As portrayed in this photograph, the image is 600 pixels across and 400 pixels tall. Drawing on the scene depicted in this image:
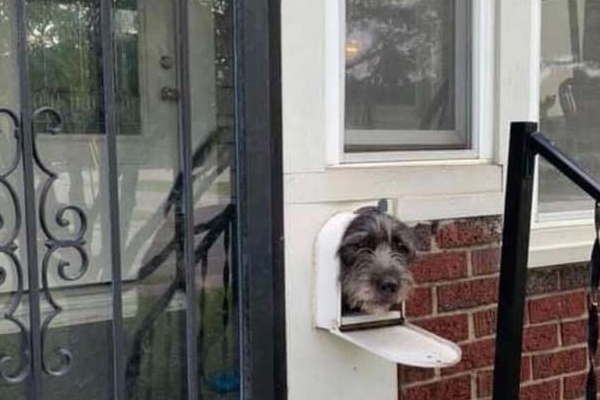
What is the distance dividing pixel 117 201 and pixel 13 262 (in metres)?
0.31

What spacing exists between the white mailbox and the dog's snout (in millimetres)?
151

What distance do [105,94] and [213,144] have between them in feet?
1.09

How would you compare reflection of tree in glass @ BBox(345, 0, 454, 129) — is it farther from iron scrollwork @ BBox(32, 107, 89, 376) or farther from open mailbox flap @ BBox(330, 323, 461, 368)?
iron scrollwork @ BBox(32, 107, 89, 376)

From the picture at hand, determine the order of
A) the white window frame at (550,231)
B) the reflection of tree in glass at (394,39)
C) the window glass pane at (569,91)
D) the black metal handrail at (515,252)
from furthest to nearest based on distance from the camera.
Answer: the window glass pane at (569,91) → the white window frame at (550,231) → the reflection of tree in glass at (394,39) → the black metal handrail at (515,252)

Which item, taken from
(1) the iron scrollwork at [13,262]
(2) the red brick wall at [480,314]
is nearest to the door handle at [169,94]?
(1) the iron scrollwork at [13,262]

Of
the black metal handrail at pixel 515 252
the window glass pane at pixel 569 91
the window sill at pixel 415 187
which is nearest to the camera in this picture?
the black metal handrail at pixel 515 252

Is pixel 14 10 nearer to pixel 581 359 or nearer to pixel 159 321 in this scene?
pixel 159 321

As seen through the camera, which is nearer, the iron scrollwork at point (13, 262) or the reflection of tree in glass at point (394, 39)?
the iron scrollwork at point (13, 262)

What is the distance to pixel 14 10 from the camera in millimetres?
2068

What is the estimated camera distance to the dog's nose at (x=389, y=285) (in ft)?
7.47

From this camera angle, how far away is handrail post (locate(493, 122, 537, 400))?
223cm

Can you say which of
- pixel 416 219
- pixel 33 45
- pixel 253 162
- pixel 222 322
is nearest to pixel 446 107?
pixel 416 219

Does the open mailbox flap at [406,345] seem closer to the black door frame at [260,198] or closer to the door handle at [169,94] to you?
the black door frame at [260,198]

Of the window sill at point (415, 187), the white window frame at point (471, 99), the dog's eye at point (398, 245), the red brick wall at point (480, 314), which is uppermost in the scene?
the white window frame at point (471, 99)
